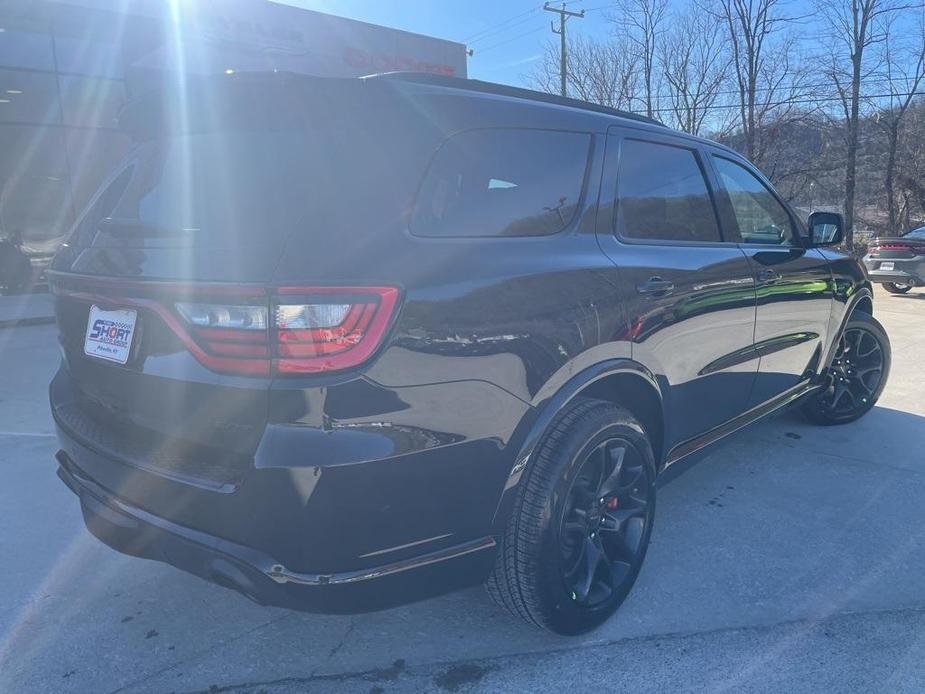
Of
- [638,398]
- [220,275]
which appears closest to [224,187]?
[220,275]

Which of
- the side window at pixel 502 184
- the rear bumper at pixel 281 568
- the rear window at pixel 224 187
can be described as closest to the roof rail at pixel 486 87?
the side window at pixel 502 184

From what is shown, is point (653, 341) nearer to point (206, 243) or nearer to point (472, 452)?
point (472, 452)

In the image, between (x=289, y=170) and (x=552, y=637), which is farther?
(x=552, y=637)

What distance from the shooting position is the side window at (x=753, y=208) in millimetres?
3420

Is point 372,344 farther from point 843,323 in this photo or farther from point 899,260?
point 899,260

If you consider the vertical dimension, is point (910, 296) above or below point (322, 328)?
below

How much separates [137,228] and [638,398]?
1862 mm

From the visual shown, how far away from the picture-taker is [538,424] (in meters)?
2.13

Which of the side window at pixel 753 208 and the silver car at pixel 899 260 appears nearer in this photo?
the side window at pixel 753 208

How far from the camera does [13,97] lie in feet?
43.8

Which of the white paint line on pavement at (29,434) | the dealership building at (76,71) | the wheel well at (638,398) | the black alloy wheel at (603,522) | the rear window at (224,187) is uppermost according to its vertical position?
the dealership building at (76,71)

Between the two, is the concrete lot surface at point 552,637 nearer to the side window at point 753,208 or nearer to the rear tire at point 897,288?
the side window at point 753,208

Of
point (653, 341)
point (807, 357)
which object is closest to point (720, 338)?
point (653, 341)

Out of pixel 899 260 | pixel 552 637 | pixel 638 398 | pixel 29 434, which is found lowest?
pixel 552 637
